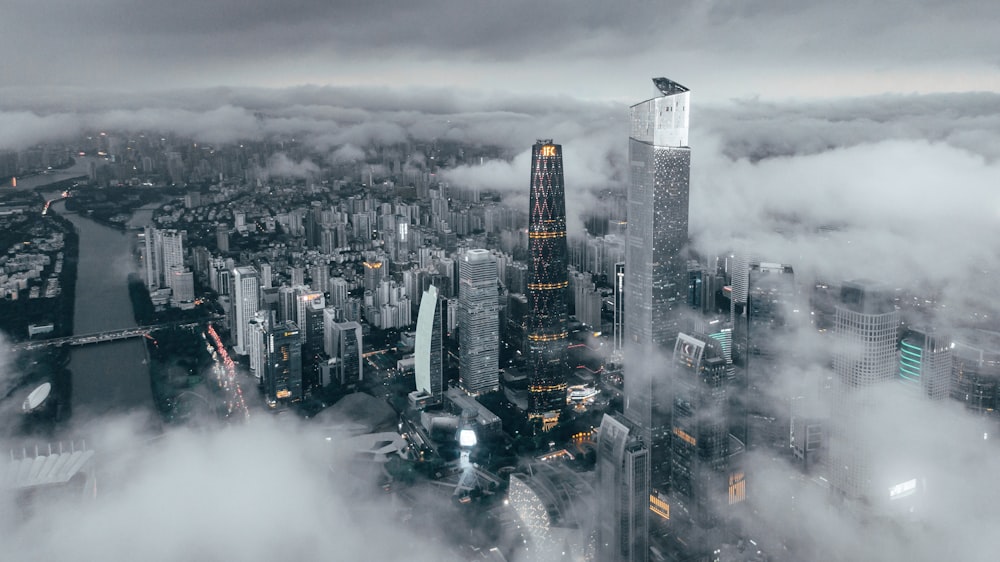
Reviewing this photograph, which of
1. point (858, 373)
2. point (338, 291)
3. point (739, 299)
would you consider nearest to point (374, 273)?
point (338, 291)

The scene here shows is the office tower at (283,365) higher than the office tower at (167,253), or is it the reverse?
the office tower at (167,253)

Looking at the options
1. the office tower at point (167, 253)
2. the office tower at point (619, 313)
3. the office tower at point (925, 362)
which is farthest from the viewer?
the office tower at point (619, 313)

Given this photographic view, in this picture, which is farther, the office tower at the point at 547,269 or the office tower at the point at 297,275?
the office tower at the point at 297,275

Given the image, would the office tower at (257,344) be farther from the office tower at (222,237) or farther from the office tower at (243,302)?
the office tower at (222,237)

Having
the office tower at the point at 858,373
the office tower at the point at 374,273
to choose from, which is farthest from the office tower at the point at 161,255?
the office tower at the point at 858,373

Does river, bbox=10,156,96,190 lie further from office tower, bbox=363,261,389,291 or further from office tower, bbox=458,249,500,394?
office tower, bbox=363,261,389,291
